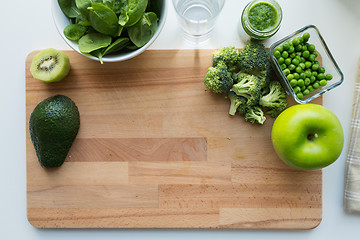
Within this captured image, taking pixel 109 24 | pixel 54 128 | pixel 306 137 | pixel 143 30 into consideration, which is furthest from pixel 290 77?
pixel 54 128

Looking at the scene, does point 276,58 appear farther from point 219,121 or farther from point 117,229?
point 117,229

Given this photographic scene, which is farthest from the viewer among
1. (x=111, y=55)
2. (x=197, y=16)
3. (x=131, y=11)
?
(x=197, y=16)

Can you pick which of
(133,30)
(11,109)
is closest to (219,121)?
(133,30)

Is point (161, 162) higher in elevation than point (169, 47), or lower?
lower

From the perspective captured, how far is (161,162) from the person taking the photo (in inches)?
47.3

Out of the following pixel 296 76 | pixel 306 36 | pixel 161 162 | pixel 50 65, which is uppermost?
pixel 306 36

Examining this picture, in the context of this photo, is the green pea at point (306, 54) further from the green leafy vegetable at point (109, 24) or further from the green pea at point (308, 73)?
the green leafy vegetable at point (109, 24)

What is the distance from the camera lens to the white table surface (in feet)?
4.04

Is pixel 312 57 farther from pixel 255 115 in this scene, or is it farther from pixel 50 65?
pixel 50 65

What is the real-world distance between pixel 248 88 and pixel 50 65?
0.75 metres

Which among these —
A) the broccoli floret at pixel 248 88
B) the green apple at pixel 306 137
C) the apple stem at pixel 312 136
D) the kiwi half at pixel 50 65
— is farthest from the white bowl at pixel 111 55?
the apple stem at pixel 312 136

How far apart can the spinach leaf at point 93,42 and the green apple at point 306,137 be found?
0.68 m

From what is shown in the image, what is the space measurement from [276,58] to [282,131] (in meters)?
0.27

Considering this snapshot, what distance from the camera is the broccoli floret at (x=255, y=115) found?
1.16 metres
